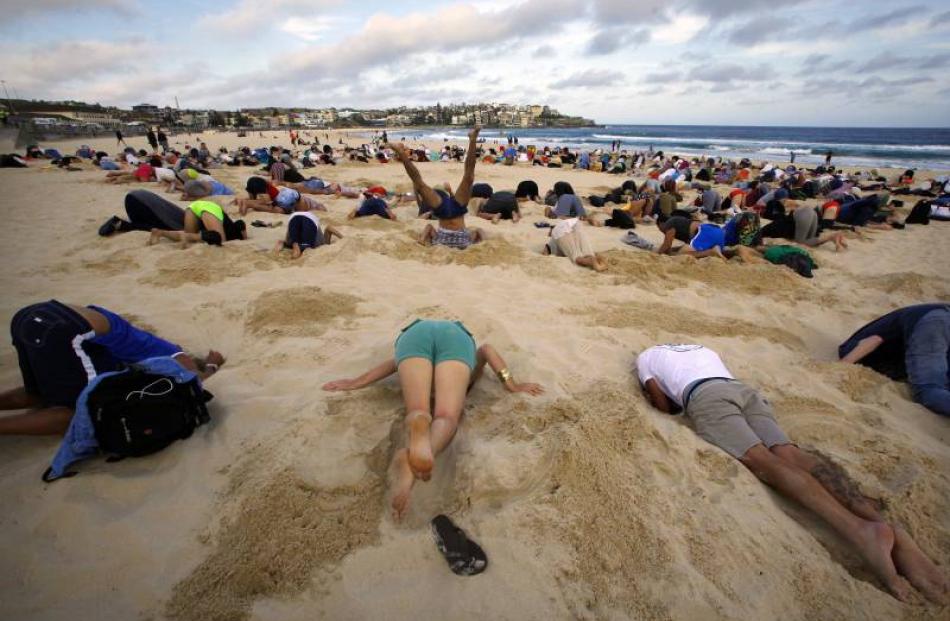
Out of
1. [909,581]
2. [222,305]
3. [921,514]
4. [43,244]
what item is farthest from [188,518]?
[43,244]

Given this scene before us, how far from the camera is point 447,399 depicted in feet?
7.79

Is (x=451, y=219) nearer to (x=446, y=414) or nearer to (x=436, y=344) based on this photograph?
(x=436, y=344)

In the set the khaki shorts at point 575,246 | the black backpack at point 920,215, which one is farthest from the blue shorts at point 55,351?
the black backpack at point 920,215

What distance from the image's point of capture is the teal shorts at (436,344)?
8.38ft

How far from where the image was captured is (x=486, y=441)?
7.63ft

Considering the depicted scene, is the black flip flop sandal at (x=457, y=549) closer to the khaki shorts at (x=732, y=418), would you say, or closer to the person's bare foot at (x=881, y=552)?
A: the khaki shorts at (x=732, y=418)

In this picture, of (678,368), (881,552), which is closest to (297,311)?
(678,368)

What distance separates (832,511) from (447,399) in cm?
201

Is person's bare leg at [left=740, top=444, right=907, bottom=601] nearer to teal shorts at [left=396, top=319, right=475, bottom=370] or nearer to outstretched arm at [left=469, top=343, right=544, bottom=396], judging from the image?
outstretched arm at [left=469, top=343, right=544, bottom=396]

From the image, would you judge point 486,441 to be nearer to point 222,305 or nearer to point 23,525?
point 23,525

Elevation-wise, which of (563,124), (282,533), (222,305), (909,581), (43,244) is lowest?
(909,581)

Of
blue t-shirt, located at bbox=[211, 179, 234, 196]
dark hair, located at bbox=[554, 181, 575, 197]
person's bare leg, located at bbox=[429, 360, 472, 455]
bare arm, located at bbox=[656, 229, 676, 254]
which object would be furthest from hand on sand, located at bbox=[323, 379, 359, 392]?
blue t-shirt, located at bbox=[211, 179, 234, 196]

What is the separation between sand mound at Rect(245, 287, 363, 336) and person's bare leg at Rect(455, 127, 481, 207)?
2.28m

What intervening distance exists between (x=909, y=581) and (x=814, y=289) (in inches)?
186
